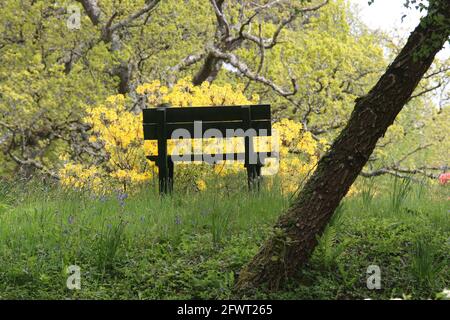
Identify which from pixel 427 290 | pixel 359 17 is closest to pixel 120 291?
pixel 427 290

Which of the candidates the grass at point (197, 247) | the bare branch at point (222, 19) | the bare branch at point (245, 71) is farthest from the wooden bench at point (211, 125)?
the bare branch at point (222, 19)

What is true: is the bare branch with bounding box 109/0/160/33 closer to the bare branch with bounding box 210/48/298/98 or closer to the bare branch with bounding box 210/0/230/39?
the bare branch with bounding box 210/0/230/39

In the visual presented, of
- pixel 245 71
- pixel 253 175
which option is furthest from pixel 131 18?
pixel 253 175

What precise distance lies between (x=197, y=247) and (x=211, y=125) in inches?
111

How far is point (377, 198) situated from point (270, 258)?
3.20m

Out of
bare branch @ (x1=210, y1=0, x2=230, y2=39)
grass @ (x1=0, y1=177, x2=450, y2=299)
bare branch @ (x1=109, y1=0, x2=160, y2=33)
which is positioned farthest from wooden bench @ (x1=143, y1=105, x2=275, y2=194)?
bare branch @ (x1=109, y1=0, x2=160, y2=33)

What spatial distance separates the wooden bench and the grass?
0.99 m

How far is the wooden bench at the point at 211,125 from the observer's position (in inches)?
312

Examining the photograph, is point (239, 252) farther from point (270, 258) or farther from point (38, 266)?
point (38, 266)

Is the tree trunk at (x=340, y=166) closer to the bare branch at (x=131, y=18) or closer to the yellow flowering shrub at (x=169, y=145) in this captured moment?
the yellow flowering shrub at (x=169, y=145)

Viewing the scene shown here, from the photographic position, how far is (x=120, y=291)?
4848 mm

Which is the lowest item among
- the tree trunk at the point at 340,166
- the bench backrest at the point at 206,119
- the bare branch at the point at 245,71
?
the tree trunk at the point at 340,166

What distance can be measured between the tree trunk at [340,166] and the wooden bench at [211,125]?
297 centimetres

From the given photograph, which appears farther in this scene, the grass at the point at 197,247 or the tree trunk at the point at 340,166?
the grass at the point at 197,247
